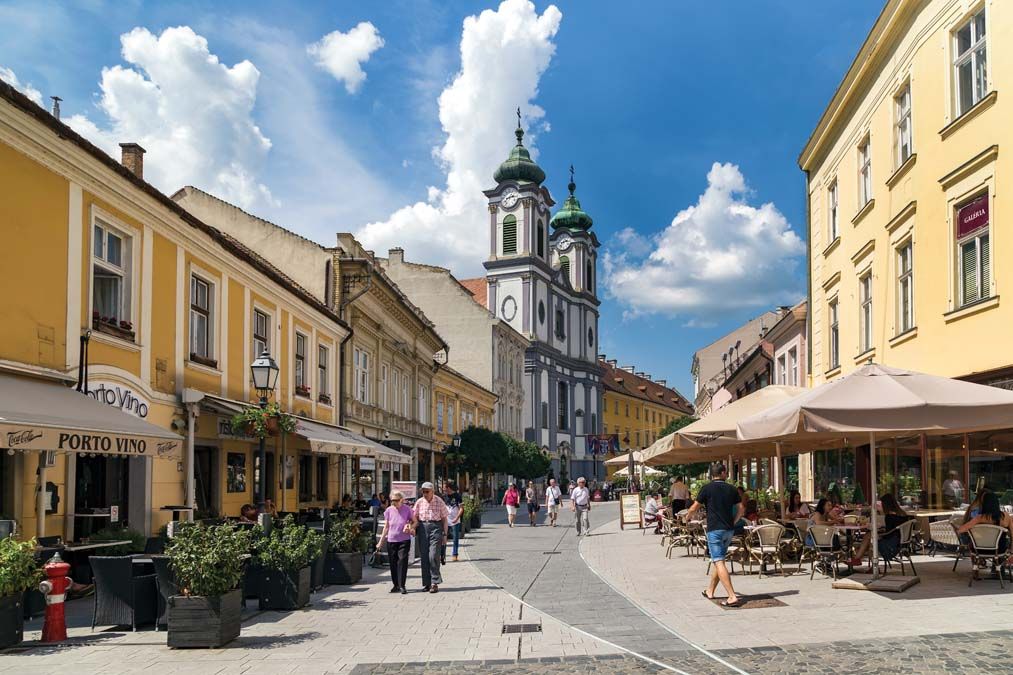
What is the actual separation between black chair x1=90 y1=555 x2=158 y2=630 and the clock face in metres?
66.9

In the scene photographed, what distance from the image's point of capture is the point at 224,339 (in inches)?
709

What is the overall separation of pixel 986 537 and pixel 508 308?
65611mm

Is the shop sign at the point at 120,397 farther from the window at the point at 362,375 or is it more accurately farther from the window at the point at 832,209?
the window at the point at 832,209

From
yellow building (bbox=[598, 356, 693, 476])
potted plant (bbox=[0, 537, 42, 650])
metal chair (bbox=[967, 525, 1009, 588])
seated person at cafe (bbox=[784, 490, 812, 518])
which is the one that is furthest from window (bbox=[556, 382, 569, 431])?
potted plant (bbox=[0, 537, 42, 650])

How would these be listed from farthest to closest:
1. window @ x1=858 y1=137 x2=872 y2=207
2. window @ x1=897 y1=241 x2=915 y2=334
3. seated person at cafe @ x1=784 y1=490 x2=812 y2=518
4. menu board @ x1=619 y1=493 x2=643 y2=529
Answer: menu board @ x1=619 y1=493 x2=643 y2=529 < window @ x1=858 y1=137 x2=872 y2=207 < window @ x1=897 y1=241 x2=915 y2=334 < seated person at cafe @ x1=784 y1=490 x2=812 y2=518

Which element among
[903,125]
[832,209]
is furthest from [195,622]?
[832,209]

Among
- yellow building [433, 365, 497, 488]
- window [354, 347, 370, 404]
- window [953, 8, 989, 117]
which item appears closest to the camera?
window [953, 8, 989, 117]

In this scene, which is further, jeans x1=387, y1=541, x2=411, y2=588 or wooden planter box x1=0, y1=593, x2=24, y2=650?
jeans x1=387, y1=541, x2=411, y2=588

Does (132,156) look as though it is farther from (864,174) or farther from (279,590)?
(864,174)

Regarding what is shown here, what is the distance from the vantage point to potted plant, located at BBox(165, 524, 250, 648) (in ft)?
29.3

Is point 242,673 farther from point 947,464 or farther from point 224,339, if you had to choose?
point 947,464

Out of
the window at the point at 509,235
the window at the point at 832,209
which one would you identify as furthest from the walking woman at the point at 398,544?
the window at the point at 509,235

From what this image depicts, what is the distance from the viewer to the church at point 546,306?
7638 cm

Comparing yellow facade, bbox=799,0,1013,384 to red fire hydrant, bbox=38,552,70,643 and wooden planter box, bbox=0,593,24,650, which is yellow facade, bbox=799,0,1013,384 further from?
wooden planter box, bbox=0,593,24,650
